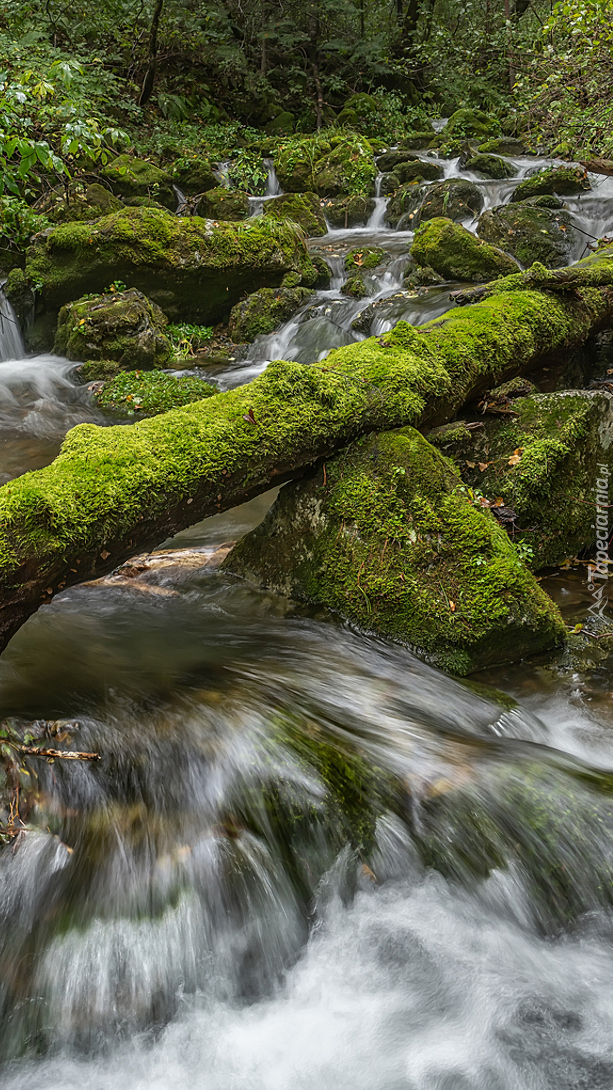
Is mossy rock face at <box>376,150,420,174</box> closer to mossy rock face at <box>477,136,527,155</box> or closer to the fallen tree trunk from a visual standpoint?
mossy rock face at <box>477,136,527,155</box>

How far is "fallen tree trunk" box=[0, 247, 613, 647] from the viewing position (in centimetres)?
310

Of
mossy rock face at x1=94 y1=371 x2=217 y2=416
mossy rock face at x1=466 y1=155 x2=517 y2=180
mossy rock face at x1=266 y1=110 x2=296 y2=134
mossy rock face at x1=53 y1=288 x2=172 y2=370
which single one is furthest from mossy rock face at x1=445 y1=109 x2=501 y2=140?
mossy rock face at x1=94 y1=371 x2=217 y2=416

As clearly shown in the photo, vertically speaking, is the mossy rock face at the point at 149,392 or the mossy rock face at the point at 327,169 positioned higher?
the mossy rock face at the point at 327,169

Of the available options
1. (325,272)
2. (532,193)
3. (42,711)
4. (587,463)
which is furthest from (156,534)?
(532,193)

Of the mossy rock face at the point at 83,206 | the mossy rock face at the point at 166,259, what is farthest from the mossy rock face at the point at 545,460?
the mossy rock face at the point at 83,206

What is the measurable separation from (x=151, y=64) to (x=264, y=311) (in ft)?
34.7

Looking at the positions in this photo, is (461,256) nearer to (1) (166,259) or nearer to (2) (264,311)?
(2) (264,311)

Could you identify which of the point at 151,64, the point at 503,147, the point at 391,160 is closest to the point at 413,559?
the point at 391,160

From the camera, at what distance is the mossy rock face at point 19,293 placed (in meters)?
10.8

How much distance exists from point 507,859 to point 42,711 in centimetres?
235

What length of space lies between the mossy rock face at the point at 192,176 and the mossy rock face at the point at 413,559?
13055 millimetres

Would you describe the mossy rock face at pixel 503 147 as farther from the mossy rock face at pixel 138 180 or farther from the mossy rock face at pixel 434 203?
the mossy rock face at pixel 138 180

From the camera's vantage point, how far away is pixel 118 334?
395 inches

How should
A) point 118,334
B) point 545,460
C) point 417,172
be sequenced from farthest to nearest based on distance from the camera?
point 417,172, point 118,334, point 545,460
